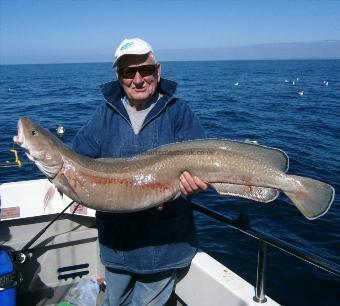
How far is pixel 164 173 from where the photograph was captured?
365 centimetres

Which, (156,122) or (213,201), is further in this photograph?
(213,201)

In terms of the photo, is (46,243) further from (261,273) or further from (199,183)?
(261,273)

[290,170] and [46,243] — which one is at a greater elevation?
[46,243]

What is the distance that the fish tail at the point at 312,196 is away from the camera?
324cm

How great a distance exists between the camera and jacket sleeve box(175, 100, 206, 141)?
12.3ft

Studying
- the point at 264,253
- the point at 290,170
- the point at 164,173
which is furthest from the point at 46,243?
the point at 290,170

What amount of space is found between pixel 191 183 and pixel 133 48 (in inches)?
49.6

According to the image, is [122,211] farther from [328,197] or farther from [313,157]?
[313,157]

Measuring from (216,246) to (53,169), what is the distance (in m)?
7.20

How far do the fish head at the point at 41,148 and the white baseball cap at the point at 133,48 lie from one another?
3.23 feet

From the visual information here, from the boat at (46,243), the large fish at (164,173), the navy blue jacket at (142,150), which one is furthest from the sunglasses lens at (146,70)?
the boat at (46,243)

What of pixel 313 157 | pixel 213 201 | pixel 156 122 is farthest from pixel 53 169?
pixel 313 157

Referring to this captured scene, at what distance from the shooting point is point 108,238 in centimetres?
386

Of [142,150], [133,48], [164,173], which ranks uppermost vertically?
[133,48]
